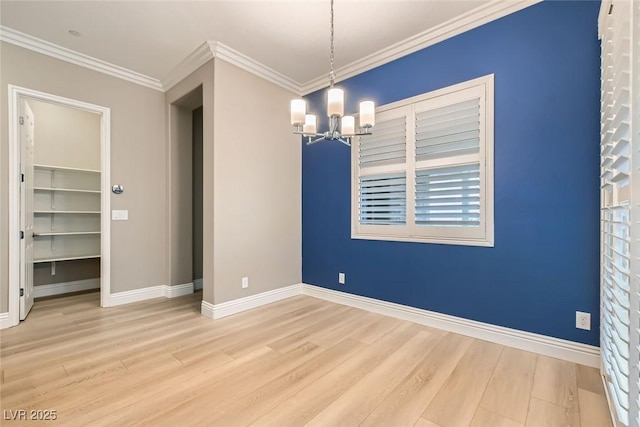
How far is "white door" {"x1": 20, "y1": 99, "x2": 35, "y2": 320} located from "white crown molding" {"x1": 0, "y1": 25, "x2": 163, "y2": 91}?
0.56 meters

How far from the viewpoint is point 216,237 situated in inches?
123

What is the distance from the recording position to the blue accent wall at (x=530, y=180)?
6.90 feet

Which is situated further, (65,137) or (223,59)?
(65,137)

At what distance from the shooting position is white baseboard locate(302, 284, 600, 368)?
2119mm

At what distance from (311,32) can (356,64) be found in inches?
29.9

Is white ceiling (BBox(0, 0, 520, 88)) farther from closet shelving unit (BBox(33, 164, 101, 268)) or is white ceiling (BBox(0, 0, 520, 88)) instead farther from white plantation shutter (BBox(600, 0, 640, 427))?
closet shelving unit (BBox(33, 164, 101, 268))

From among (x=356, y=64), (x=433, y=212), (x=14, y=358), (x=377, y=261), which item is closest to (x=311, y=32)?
(x=356, y=64)

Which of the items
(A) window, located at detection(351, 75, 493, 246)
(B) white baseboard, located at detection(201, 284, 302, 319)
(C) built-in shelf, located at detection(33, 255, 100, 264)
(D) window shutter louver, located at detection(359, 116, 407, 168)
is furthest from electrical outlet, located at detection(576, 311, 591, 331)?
(C) built-in shelf, located at detection(33, 255, 100, 264)

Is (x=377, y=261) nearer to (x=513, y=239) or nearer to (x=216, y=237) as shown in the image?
(x=513, y=239)

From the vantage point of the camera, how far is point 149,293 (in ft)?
12.5

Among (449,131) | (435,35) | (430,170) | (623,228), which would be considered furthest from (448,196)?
(435,35)

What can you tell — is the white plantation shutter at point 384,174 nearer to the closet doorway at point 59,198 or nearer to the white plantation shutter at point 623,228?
the white plantation shutter at point 623,228

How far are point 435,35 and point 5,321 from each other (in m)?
5.02

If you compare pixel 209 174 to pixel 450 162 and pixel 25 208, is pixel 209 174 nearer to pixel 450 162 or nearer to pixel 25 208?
pixel 25 208
